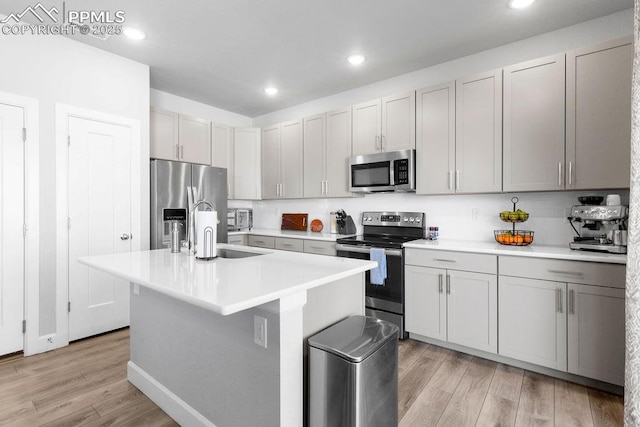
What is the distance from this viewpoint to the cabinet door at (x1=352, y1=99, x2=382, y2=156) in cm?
348

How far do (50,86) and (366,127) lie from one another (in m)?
2.92

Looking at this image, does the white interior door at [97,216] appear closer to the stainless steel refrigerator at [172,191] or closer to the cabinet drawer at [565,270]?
the stainless steel refrigerator at [172,191]

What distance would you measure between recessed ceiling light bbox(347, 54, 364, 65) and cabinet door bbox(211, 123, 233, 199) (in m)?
2.09

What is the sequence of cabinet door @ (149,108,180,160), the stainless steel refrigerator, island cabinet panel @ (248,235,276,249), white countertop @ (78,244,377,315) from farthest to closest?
island cabinet panel @ (248,235,276,249)
cabinet door @ (149,108,180,160)
the stainless steel refrigerator
white countertop @ (78,244,377,315)

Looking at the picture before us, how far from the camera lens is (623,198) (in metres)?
2.44

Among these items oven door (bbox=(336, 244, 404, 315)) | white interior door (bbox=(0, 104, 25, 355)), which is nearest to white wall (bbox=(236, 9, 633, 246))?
oven door (bbox=(336, 244, 404, 315))

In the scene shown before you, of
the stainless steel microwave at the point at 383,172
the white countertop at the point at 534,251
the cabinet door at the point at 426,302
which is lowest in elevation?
the cabinet door at the point at 426,302

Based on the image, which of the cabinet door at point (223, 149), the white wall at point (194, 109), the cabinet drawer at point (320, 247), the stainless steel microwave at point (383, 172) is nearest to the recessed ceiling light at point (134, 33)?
the white wall at point (194, 109)

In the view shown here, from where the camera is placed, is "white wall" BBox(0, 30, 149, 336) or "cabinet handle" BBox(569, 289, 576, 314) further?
"white wall" BBox(0, 30, 149, 336)

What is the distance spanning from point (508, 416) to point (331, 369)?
1.27 meters

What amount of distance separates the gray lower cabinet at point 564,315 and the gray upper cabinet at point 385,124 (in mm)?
1541

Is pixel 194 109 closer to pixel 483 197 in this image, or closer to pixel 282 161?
pixel 282 161

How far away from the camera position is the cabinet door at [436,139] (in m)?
2.99

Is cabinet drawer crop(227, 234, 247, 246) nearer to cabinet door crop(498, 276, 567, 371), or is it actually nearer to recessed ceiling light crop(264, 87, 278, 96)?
recessed ceiling light crop(264, 87, 278, 96)
